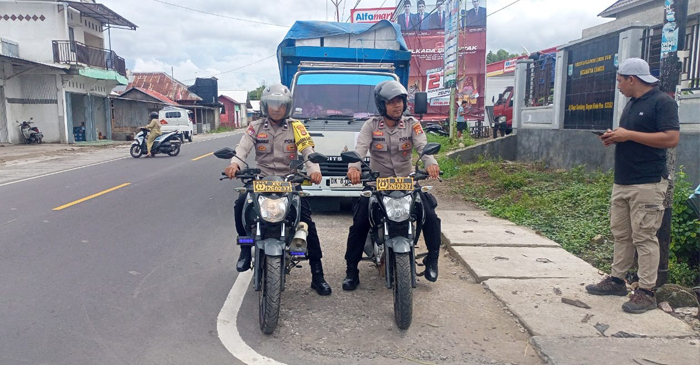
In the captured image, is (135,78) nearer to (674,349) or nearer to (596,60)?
(596,60)

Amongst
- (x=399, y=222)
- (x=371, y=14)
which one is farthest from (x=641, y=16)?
(x=399, y=222)

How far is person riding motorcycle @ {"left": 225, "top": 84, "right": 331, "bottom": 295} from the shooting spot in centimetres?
464

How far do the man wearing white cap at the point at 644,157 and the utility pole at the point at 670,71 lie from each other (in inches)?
11.4

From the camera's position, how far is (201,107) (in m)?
51.3

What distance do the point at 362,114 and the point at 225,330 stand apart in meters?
5.00

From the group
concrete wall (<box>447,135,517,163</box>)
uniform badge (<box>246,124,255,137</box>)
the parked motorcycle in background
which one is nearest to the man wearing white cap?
uniform badge (<box>246,124,255,137</box>)

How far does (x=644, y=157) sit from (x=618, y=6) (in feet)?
65.6

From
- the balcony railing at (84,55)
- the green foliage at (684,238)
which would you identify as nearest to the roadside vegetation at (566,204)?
the green foliage at (684,238)

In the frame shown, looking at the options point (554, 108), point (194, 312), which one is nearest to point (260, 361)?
point (194, 312)

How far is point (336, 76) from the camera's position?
29.0 ft

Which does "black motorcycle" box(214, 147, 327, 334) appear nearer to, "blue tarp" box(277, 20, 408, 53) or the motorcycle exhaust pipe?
the motorcycle exhaust pipe

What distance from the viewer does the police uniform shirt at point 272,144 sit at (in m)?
4.77

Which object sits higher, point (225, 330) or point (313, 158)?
point (313, 158)

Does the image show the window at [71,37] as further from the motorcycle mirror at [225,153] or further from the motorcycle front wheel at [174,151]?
the motorcycle mirror at [225,153]
